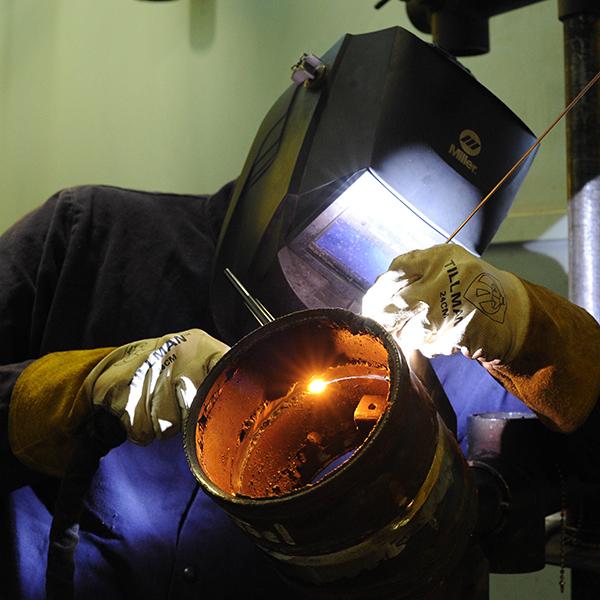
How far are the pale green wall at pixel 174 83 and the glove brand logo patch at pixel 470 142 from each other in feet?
2.24

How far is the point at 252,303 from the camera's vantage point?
130cm

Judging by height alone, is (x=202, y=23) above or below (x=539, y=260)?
above

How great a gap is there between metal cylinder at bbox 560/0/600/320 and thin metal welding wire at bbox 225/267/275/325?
467 millimetres

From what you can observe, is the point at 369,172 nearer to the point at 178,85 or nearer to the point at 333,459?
the point at 333,459

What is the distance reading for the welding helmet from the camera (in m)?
1.23

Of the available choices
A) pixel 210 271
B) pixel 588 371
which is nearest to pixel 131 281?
pixel 210 271

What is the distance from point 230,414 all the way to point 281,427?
0.08 meters

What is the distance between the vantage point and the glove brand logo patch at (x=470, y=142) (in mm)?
1257

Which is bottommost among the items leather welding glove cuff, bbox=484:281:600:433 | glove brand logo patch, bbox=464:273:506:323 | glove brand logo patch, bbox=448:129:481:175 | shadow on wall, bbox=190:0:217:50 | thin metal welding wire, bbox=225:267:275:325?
thin metal welding wire, bbox=225:267:275:325

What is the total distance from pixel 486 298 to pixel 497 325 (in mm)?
34

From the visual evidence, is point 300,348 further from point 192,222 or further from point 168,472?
point 192,222

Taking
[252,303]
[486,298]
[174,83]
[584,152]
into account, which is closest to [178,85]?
[174,83]

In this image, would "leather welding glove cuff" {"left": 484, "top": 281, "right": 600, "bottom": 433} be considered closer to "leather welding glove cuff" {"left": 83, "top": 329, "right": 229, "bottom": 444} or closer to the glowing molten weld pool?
the glowing molten weld pool

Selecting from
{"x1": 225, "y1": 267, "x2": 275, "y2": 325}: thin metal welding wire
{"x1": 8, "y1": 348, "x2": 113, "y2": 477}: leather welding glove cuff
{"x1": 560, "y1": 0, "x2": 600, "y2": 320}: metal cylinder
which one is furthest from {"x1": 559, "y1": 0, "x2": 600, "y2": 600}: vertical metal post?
{"x1": 8, "y1": 348, "x2": 113, "y2": 477}: leather welding glove cuff
